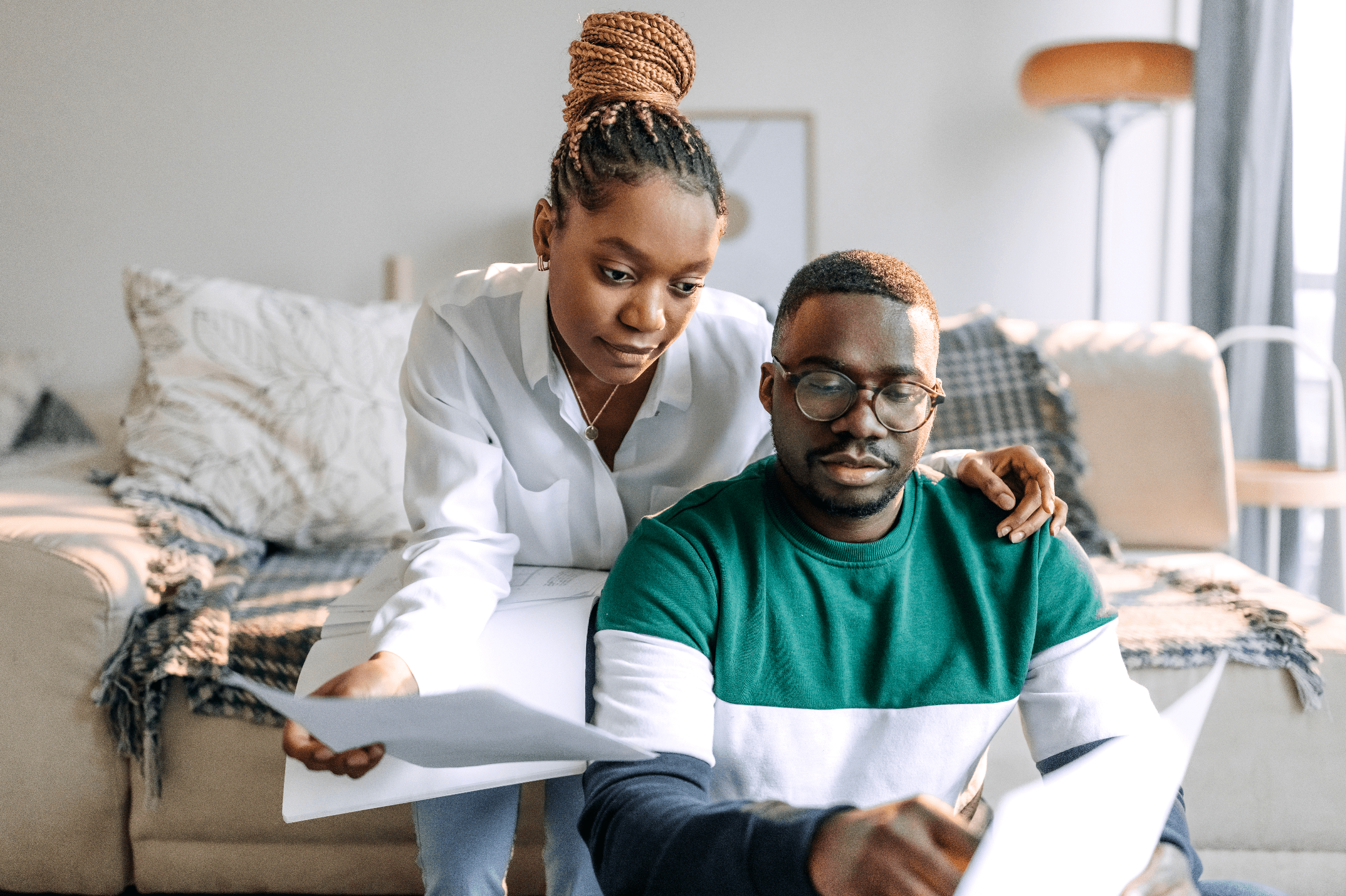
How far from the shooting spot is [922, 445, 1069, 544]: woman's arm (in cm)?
86

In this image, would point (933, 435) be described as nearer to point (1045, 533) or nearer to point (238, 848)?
point (1045, 533)

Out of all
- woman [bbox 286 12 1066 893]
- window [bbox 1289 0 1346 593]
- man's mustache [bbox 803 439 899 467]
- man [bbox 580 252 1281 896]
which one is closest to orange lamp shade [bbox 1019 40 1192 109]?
window [bbox 1289 0 1346 593]

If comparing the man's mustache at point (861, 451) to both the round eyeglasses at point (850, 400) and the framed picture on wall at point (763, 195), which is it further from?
the framed picture on wall at point (763, 195)

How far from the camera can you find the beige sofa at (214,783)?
4.39 ft

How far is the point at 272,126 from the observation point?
8.24 ft

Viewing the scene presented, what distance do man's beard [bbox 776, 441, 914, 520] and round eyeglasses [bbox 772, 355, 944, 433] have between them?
2 centimetres

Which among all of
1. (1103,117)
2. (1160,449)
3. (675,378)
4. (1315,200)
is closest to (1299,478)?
(1160,449)

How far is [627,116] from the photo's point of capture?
92cm

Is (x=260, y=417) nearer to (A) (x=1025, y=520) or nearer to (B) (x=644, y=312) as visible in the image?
(B) (x=644, y=312)

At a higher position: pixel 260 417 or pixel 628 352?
pixel 628 352

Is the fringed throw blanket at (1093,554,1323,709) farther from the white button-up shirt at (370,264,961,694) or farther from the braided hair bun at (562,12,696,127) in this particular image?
the braided hair bun at (562,12,696,127)

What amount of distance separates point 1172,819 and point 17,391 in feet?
7.18

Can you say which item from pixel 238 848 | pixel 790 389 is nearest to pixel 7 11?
pixel 238 848

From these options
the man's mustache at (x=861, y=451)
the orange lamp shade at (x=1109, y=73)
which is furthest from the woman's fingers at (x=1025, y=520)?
the orange lamp shade at (x=1109, y=73)
